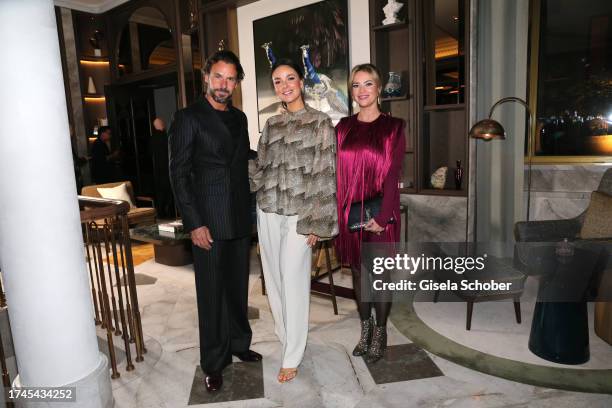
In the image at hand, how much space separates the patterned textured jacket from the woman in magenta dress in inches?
7.4

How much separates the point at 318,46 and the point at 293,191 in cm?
264

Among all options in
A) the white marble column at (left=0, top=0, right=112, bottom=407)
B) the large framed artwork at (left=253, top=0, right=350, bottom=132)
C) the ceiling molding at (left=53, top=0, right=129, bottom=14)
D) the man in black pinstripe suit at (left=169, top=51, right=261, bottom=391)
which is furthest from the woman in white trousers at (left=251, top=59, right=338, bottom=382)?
the ceiling molding at (left=53, top=0, right=129, bottom=14)

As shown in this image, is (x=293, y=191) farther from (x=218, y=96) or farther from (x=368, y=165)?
(x=218, y=96)

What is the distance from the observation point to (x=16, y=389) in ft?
5.46

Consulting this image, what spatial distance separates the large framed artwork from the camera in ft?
13.3

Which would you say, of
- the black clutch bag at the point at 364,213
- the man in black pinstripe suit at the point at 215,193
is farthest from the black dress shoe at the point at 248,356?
the black clutch bag at the point at 364,213

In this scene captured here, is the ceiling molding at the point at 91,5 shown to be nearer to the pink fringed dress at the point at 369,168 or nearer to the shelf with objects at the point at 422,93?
the shelf with objects at the point at 422,93

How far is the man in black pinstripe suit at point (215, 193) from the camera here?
1.92m

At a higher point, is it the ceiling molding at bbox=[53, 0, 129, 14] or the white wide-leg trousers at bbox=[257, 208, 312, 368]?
the ceiling molding at bbox=[53, 0, 129, 14]

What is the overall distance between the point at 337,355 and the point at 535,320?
1091 millimetres

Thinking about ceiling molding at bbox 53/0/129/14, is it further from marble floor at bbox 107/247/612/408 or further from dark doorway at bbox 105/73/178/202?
marble floor at bbox 107/247/612/408

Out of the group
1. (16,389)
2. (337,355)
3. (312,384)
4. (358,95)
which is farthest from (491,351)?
(16,389)

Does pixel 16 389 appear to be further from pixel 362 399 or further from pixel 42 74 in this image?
pixel 362 399

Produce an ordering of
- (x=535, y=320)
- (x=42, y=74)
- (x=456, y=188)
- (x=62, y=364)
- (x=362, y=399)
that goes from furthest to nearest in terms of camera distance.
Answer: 1. (x=456, y=188)
2. (x=535, y=320)
3. (x=362, y=399)
4. (x=62, y=364)
5. (x=42, y=74)
